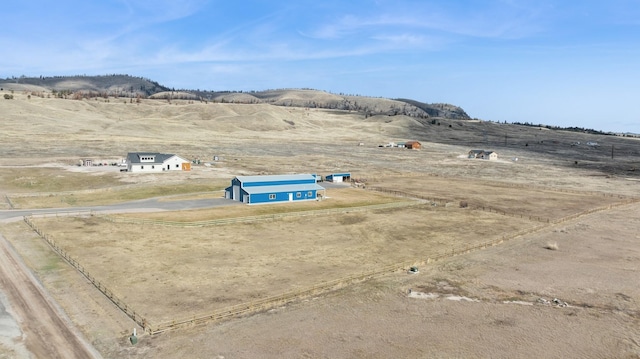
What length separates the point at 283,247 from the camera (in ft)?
143

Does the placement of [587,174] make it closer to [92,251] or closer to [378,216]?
[378,216]

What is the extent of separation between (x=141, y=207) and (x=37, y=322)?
33.0 metres

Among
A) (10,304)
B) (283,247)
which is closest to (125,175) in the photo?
(283,247)

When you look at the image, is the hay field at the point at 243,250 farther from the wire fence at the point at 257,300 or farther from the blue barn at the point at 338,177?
the blue barn at the point at 338,177

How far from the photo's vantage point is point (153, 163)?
90875 millimetres

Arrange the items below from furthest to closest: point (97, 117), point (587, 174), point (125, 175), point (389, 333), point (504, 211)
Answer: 1. point (97, 117)
2. point (587, 174)
3. point (125, 175)
4. point (504, 211)
5. point (389, 333)

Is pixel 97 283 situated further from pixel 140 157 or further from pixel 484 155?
pixel 484 155

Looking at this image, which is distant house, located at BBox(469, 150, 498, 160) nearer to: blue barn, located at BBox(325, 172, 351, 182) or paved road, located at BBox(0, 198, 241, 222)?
blue barn, located at BBox(325, 172, 351, 182)

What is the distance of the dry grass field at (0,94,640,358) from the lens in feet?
86.5

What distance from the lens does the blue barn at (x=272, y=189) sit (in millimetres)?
64062

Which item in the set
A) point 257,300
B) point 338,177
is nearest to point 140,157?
point 338,177

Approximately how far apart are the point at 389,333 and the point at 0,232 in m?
39.8

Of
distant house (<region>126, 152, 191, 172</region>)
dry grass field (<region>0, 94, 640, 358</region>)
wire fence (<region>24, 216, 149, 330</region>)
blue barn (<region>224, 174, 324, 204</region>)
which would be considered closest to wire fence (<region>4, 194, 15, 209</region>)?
dry grass field (<region>0, 94, 640, 358</region>)

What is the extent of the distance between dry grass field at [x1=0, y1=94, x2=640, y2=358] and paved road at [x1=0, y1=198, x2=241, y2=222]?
2534mm
